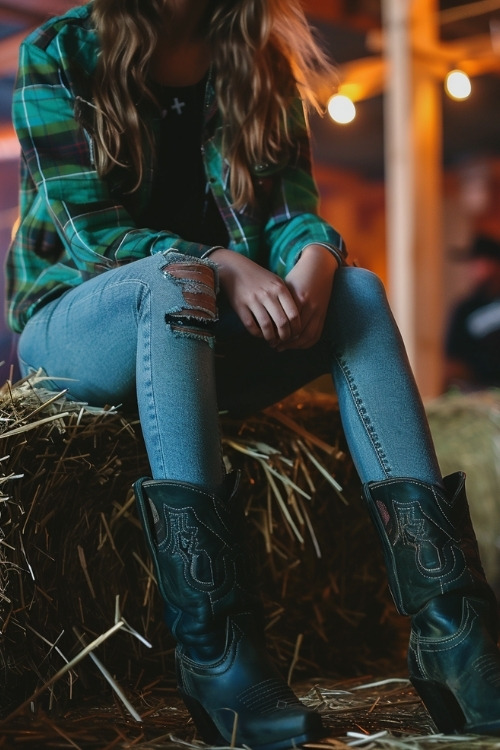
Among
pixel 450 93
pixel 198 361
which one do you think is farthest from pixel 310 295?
pixel 450 93

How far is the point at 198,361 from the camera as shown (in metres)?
0.94

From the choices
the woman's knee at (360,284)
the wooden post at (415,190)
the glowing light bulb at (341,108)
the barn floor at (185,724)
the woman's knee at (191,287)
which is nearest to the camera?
the barn floor at (185,724)

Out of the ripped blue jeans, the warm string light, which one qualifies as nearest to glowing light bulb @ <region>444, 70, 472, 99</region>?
the warm string light

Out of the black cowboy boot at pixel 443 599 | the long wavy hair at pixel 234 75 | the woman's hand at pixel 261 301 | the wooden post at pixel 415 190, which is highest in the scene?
the wooden post at pixel 415 190

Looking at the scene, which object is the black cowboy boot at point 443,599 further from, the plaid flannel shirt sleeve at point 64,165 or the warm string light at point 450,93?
the warm string light at point 450,93

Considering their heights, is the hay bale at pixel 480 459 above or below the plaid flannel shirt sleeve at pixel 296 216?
below

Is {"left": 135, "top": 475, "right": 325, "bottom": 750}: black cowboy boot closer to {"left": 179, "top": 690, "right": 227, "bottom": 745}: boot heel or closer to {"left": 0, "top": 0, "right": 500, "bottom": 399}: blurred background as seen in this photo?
{"left": 179, "top": 690, "right": 227, "bottom": 745}: boot heel

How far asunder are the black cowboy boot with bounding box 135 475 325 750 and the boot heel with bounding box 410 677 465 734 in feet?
0.46

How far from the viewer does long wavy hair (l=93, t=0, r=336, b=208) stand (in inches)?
45.5

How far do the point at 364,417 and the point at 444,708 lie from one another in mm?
318

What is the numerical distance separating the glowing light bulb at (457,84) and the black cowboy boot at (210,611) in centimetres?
226

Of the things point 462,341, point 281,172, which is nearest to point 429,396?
point 462,341

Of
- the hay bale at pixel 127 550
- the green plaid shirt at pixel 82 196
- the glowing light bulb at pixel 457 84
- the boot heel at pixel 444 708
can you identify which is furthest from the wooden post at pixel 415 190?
the boot heel at pixel 444 708

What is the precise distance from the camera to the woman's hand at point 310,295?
101cm
